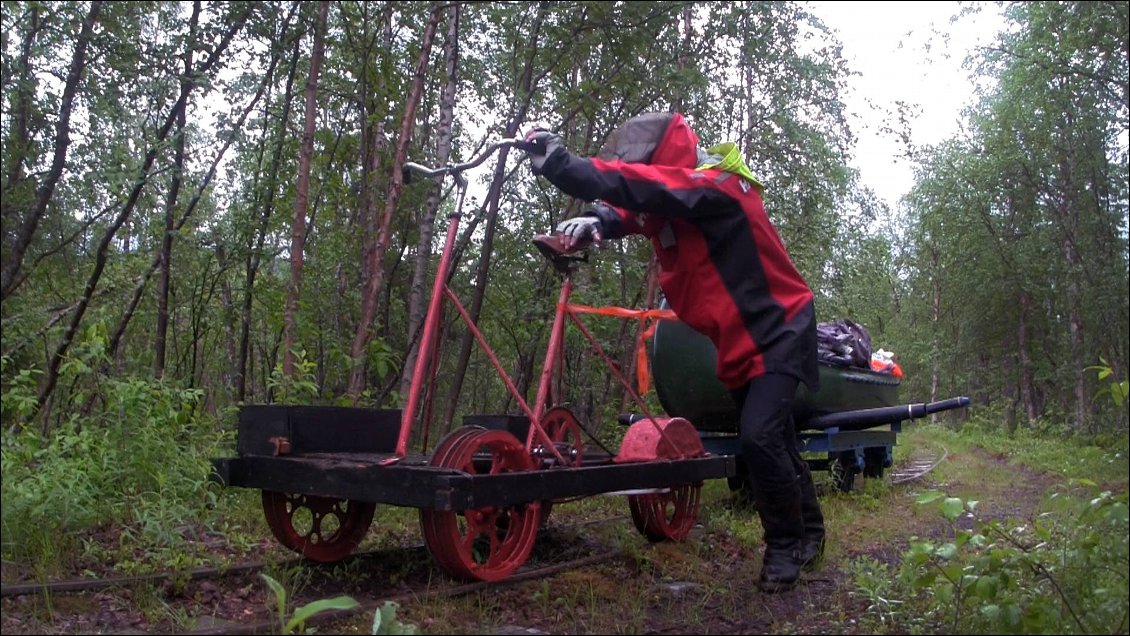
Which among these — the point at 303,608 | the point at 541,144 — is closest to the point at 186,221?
the point at 541,144

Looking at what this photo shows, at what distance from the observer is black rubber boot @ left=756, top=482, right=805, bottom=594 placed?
450 centimetres

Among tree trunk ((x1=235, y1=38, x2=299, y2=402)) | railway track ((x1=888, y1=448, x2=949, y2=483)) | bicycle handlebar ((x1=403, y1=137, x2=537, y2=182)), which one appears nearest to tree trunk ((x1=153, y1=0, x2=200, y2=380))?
tree trunk ((x1=235, y1=38, x2=299, y2=402))

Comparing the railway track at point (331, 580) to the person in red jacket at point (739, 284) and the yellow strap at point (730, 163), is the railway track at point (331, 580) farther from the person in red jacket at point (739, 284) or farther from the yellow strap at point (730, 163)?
the yellow strap at point (730, 163)

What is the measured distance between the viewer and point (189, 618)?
3566 millimetres

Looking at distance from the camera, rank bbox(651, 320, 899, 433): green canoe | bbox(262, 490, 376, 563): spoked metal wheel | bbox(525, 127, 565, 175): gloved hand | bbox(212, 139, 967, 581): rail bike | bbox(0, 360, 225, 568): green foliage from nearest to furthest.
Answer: bbox(212, 139, 967, 581): rail bike → bbox(525, 127, 565, 175): gloved hand → bbox(0, 360, 225, 568): green foliage → bbox(262, 490, 376, 563): spoked metal wheel → bbox(651, 320, 899, 433): green canoe

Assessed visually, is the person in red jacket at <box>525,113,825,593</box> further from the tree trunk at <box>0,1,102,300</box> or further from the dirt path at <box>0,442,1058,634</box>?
the tree trunk at <box>0,1,102,300</box>

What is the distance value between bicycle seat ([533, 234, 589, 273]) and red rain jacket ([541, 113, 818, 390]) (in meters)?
0.24

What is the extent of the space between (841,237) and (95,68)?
46.4 ft

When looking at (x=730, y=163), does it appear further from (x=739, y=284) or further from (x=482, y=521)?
(x=482, y=521)

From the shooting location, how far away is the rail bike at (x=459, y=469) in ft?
12.7

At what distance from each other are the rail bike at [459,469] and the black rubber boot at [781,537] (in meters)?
0.60

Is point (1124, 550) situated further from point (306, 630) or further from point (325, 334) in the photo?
point (325, 334)

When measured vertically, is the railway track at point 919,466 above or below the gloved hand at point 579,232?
below

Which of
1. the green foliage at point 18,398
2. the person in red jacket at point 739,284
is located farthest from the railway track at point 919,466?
the green foliage at point 18,398
